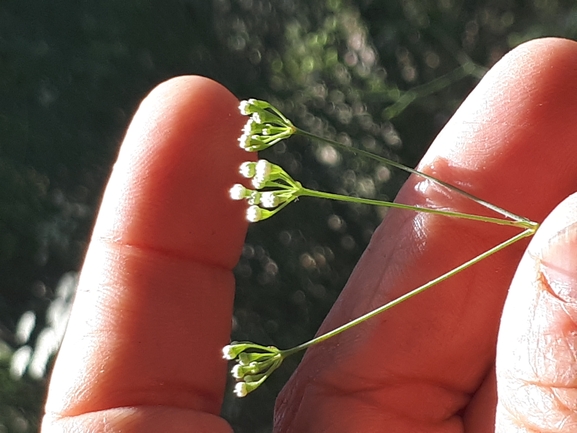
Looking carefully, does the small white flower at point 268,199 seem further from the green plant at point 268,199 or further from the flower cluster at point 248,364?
the flower cluster at point 248,364

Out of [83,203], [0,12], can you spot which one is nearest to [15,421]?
[83,203]

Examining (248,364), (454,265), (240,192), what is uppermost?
(240,192)

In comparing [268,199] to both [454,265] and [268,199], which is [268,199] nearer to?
[268,199]

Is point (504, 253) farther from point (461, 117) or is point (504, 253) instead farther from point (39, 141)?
point (39, 141)

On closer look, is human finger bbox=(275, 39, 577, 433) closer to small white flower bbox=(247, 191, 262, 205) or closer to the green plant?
the green plant

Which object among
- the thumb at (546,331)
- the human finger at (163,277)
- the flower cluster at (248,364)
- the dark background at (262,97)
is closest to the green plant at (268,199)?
the flower cluster at (248,364)

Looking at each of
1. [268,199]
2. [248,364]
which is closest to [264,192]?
[268,199]
